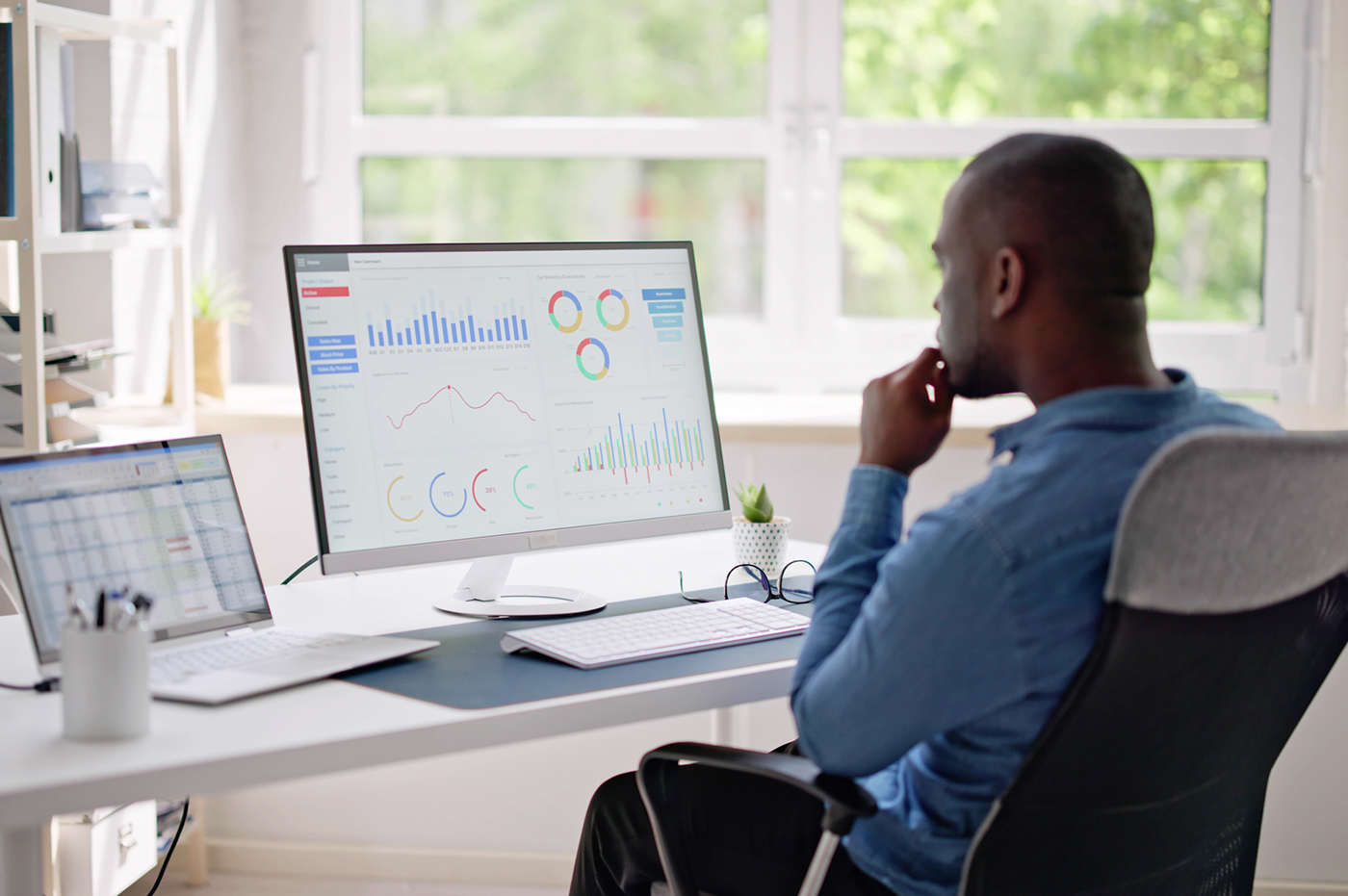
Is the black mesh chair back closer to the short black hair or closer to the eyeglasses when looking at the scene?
the short black hair

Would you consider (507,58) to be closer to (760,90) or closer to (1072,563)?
(760,90)

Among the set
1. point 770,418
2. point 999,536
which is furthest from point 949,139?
point 999,536

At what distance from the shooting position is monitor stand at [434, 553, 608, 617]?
1.60 metres

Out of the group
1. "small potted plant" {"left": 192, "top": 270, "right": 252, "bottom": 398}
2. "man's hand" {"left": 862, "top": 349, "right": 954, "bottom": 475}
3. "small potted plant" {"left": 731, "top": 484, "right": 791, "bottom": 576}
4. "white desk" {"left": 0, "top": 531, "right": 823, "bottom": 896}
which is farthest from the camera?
"small potted plant" {"left": 192, "top": 270, "right": 252, "bottom": 398}

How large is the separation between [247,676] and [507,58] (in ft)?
6.33

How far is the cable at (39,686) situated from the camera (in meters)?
1.26

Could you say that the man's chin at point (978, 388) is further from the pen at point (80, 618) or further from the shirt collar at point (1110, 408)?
the pen at point (80, 618)

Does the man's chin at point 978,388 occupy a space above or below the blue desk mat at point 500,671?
above

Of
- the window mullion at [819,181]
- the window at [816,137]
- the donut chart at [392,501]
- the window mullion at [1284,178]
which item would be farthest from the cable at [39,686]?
the window mullion at [1284,178]

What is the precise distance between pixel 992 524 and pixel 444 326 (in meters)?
0.79

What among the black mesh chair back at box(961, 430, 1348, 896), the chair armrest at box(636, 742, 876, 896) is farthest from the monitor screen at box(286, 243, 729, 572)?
the black mesh chair back at box(961, 430, 1348, 896)

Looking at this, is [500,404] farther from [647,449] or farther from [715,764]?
[715,764]

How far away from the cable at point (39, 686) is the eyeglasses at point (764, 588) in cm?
76

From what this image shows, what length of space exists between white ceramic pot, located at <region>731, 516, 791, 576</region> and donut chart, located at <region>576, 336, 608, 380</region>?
30 cm
